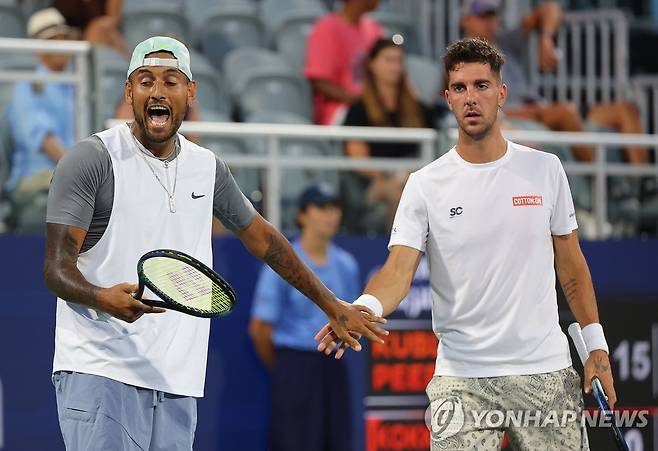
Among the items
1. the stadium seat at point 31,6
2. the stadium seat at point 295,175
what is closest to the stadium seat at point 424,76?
the stadium seat at point 295,175

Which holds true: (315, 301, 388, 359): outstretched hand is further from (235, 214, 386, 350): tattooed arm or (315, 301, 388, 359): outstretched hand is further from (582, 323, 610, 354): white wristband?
(582, 323, 610, 354): white wristband

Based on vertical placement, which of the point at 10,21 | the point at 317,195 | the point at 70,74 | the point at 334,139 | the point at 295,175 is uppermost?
the point at 10,21

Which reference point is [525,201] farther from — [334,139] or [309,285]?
[334,139]

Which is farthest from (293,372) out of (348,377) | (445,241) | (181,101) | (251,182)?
(181,101)

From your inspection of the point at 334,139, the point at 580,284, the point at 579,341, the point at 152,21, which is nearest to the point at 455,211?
the point at 580,284

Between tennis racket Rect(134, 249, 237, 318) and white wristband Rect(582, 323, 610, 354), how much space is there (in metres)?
1.62

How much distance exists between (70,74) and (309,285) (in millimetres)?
3143

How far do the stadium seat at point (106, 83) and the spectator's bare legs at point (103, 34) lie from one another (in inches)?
18.8

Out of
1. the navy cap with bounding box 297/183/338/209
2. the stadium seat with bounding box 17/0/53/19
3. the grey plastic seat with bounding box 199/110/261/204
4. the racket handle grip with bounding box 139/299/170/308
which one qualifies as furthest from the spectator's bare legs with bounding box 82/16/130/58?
the racket handle grip with bounding box 139/299/170/308

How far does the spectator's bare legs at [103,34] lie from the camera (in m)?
10.1

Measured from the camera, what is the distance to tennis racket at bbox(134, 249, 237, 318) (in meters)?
4.60

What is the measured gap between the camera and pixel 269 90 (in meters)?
10.6

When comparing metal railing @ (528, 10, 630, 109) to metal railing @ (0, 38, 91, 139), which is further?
metal railing @ (528, 10, 630, 109)

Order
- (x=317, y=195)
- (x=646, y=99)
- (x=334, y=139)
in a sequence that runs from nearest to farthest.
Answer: (x=317, y=195)
(x=334, y=139)
(x=646, y=99)
